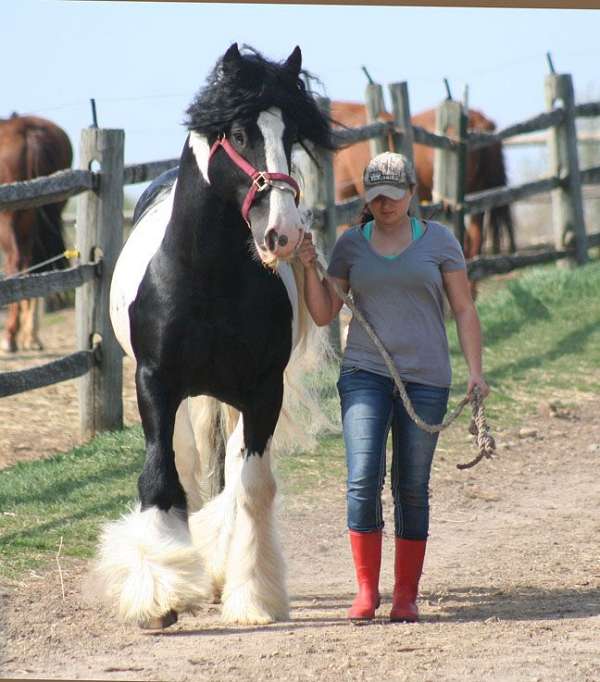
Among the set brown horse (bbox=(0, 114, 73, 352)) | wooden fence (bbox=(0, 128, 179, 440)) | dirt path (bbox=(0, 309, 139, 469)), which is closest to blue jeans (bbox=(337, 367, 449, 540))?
wooden fence (bbox=(0, 128, 179, 440))

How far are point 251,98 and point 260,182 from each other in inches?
11.6

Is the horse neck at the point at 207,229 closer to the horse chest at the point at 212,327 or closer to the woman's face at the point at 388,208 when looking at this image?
the horse chest at the point at 212,327

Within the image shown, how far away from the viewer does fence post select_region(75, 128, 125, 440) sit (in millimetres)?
6910

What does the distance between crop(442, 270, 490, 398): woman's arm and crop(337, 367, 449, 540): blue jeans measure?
13 centimetres

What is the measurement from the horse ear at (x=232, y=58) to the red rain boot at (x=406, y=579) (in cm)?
167

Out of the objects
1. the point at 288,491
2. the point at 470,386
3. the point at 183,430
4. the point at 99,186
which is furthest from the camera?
the point at 99,186

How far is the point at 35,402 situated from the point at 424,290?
179 inches

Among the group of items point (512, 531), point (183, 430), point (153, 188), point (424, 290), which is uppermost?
point (153, 188)

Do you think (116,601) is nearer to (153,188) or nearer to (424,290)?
(424,290)

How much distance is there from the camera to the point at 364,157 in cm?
1179

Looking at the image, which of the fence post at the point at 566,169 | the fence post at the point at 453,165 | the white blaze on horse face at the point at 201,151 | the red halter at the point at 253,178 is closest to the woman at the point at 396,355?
the red halter at the point at 253,178

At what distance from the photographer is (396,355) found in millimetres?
4109

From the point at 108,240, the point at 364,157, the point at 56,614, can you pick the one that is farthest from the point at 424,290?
the point at 364,157

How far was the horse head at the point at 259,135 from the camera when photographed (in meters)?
3.67
